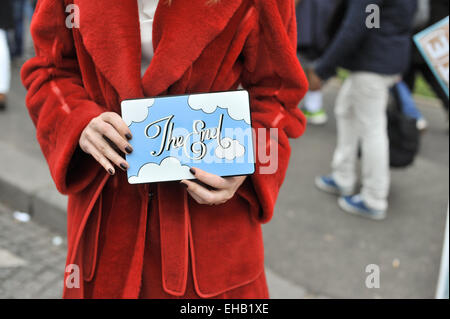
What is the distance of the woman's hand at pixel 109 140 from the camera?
1.34m

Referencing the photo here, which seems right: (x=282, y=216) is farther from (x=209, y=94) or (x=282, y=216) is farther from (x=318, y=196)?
(x=209, y=94)

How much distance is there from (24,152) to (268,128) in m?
3.59

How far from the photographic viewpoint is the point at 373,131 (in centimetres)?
405

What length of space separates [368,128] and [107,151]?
3.03m

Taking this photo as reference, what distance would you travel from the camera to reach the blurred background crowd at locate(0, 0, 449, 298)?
135 inches

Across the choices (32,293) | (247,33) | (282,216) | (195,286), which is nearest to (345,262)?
(282,216)

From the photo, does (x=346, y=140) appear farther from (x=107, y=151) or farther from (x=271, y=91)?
(x=107, y=151)

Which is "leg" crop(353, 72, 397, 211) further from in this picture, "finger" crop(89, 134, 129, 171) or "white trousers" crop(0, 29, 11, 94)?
"white trousers" crop(0, 29, 11, 94)

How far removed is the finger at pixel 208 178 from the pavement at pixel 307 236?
194cm

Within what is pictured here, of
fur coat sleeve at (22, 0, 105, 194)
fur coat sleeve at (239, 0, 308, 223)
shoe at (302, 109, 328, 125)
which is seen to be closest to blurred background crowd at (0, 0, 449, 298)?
shoe at (302, 109, 328, 125)

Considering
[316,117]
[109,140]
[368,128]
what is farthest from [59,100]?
[316,117]

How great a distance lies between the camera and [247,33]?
1.43 meters

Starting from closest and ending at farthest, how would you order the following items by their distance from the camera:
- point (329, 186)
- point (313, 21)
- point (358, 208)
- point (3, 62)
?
point (358, 208)
point (329, 186)
point (3, 62)
point (313, 21)

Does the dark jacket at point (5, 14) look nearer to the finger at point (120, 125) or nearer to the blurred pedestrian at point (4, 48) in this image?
the blurred pedestrian at point (4, 48)
